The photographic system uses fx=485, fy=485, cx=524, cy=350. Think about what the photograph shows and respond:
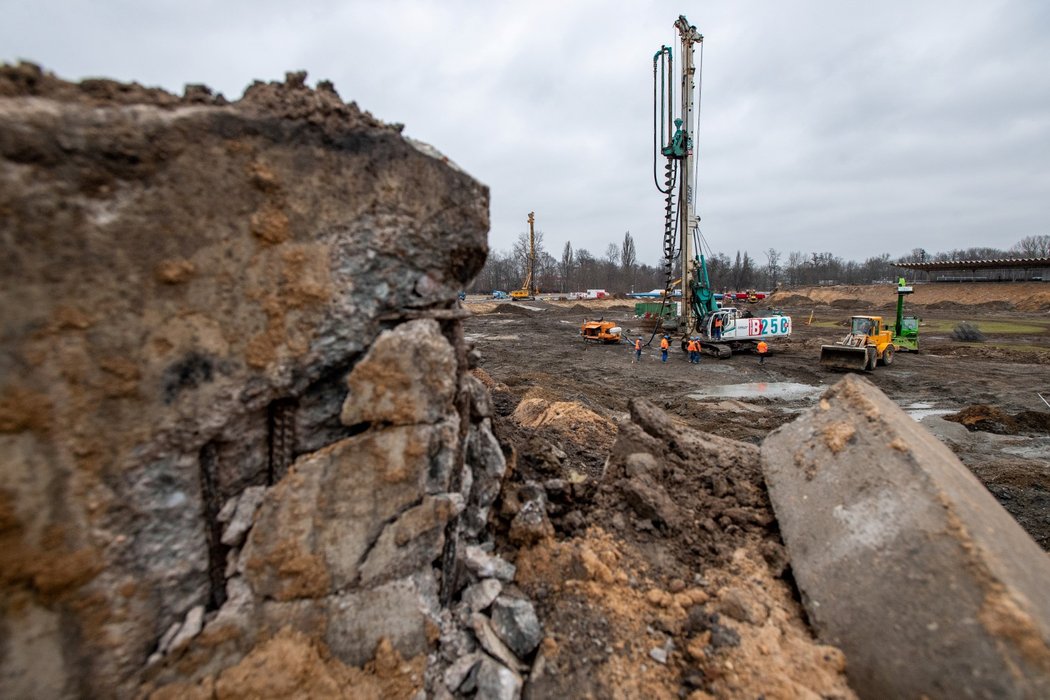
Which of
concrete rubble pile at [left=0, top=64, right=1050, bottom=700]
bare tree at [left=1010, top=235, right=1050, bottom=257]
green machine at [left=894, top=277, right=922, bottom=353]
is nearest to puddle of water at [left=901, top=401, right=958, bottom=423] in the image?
green machine at [left=894, top=277, right=922, bottom=353]

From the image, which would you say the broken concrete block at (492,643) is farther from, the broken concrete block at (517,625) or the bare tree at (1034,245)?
the bare tree at (1034,245)

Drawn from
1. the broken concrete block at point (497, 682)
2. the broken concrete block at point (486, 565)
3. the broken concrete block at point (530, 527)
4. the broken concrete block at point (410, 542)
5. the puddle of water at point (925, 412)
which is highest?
the broken concrete block at point (410, 542)

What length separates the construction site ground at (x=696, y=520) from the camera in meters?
2.60

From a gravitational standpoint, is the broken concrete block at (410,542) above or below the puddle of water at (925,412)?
above

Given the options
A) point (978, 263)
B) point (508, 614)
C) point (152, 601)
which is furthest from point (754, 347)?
point (978, 263)

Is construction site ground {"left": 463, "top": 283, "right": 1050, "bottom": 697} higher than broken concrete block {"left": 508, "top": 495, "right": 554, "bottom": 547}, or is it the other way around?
broken concrete block {"left": 508, "top": 495, "right": 554, "bottom": 547}

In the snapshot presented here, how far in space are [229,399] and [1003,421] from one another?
13.2 metres

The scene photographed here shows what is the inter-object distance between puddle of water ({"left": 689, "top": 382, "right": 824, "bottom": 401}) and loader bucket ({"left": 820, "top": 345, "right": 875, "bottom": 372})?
2.42 m

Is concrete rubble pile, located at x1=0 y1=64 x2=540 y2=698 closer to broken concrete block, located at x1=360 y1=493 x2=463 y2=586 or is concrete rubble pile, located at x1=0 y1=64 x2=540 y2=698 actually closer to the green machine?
broken concrete block, located at x1=360 y1=493 x2=463 y2=586

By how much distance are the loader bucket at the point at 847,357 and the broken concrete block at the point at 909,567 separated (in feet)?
44.6

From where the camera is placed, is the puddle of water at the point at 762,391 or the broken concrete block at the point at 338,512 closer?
the broken concrete block at the point at 338,512

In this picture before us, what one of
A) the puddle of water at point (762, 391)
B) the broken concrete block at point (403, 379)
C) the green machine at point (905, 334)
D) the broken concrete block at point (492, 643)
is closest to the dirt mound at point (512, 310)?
the green machine at point (905, 334)

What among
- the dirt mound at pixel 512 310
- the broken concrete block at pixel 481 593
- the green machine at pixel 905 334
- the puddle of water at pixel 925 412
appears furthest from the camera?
the dirt mound at pixel 512 310

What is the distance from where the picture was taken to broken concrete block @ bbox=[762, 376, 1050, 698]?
221 centimetres
